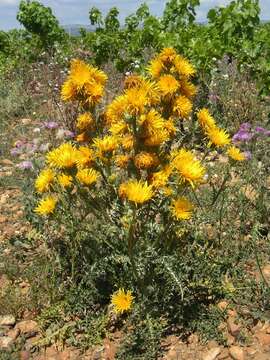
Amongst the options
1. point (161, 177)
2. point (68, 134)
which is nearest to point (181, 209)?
point (161, 177)

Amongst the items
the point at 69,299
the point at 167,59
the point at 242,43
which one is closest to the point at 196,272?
the point at 69,299

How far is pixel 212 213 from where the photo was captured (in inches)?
160

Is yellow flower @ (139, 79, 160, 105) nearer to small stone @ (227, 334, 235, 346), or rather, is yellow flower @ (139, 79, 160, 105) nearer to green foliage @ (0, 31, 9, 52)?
small stone @ (227, 334, 235, 346)

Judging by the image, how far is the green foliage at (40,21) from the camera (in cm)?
1332

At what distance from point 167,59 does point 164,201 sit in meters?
0.80

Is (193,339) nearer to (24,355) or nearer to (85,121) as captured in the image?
(24,355)

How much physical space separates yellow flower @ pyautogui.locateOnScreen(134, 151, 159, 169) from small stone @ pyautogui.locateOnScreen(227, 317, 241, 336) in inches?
44.8

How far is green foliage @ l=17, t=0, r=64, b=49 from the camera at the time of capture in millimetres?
13320

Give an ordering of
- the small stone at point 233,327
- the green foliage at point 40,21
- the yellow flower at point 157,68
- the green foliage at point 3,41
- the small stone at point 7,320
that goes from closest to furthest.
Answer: the yellow flower at point 157,68 → the small stone at point 233,327 → the small stone at point 7,320 → the green foliage at point 40,21 → the green foliage at point 3,41

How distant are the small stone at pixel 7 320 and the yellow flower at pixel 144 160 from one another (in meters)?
1.48

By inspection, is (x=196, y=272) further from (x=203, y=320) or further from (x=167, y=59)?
(x=167, y=59)

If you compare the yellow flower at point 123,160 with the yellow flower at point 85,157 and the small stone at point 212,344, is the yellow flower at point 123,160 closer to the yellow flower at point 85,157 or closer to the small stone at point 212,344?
the yellow flower at point 85,157

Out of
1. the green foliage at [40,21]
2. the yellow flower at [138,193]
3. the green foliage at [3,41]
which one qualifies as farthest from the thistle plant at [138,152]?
the green foliage at [3,41]

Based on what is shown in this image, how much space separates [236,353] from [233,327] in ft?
0.62
